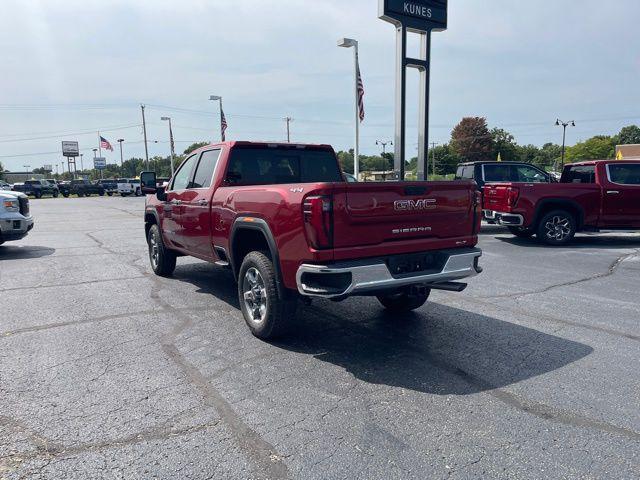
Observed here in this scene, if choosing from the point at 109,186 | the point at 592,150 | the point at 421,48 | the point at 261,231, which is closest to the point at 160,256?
the point at 261,231

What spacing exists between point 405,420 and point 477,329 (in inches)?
87.3

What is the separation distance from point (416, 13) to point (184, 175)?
6924mm

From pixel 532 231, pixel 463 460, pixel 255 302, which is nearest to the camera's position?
pixel 463 460

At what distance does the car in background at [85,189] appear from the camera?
169ft

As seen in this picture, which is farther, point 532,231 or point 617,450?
point 532,231

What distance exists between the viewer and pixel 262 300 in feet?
15.8

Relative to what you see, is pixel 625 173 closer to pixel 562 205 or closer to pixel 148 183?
pixel 562 205

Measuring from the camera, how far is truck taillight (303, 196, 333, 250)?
389cm

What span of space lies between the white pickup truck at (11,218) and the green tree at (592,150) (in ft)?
425

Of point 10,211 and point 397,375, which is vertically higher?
point 10,211

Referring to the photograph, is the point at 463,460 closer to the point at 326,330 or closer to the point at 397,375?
the point at 397,375

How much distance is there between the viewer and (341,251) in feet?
13.2

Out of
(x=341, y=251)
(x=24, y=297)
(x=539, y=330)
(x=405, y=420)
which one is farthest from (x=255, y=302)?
(x=24, y=297)

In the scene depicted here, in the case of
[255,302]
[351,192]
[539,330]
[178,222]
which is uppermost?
[351,192]
